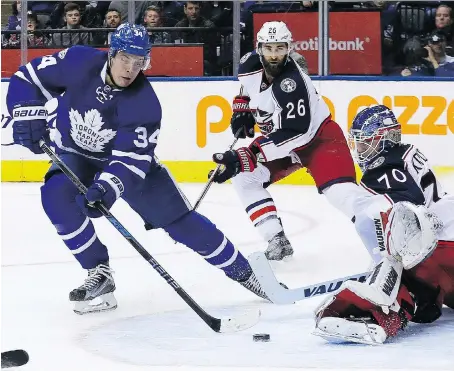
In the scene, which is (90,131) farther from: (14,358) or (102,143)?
(14,358)

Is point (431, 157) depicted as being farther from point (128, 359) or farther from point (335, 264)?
point (128, 359)

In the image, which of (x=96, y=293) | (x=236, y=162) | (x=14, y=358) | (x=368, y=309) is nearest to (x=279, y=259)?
(x=236, y=162)

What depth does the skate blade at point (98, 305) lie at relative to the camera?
3893 millimetres

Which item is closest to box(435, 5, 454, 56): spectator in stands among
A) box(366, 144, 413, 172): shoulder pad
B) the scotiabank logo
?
the scotiabank logo

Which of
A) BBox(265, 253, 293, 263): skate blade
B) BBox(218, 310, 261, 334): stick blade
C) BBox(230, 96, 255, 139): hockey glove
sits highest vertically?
BBox(230, 96, 255, 139): hockey glove

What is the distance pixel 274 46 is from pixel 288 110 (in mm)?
263

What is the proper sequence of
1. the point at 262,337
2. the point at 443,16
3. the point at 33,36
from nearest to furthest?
the point at 262,337, the point at 443,16, the point at 33,36

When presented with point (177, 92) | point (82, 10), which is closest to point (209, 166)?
point (177, 92)

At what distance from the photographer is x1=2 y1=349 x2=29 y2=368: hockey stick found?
3.05 meters

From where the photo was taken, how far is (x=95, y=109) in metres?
3.85

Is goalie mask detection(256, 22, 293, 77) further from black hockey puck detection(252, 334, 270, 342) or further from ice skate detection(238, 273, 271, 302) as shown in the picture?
black hockey puck detection(252, 334, 270, 342)

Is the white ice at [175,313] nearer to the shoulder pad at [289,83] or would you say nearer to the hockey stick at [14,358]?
the hockey stick at [14,358]

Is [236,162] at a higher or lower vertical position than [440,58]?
lower

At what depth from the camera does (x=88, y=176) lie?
3961 mm
